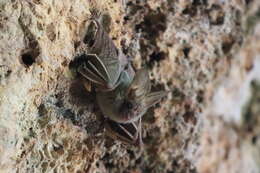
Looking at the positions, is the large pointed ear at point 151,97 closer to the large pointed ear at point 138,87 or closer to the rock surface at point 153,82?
the large pointed ear at point 138,87

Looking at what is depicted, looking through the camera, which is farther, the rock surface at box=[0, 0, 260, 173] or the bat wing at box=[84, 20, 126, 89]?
the bat wing at box=[84, 20, 126, 89]

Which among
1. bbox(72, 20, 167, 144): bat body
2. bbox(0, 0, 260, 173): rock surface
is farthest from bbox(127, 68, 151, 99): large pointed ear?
bbox(0, 0, 260, 173): rock surface

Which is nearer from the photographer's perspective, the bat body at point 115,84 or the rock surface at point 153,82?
the rock surface at point 153,82

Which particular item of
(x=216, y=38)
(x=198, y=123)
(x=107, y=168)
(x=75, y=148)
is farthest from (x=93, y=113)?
(x=216, y=38)

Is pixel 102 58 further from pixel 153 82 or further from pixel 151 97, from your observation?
pixel 153 82

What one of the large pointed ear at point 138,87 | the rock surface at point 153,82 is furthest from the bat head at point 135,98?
the rock surface at point 153,82

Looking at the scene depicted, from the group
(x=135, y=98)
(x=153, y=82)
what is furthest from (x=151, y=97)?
(x=153, y=82)

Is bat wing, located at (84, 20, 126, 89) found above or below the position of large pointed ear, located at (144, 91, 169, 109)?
above

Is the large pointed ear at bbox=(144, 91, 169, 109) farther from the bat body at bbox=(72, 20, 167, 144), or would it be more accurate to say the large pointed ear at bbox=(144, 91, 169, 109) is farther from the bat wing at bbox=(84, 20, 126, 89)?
the bat wing at bbox=(84, 20, 126, 89)
